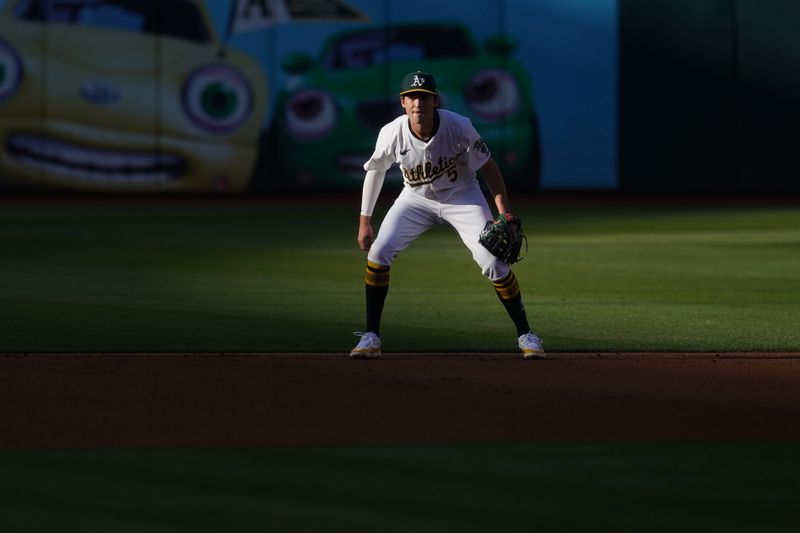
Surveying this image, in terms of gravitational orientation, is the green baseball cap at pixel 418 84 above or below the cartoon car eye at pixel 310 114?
below

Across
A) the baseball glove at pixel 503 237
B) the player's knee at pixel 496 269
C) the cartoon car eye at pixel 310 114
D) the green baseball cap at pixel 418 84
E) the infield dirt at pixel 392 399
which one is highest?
the cartoon car eye at pixel 310 114

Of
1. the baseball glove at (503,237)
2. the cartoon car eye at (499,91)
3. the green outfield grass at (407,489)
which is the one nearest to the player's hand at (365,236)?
the baseball glove at (503,237)

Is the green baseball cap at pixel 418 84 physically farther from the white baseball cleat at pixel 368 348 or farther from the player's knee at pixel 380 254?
the white baseball cleat at pixel 368 348

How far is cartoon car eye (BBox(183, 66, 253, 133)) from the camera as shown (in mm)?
29500

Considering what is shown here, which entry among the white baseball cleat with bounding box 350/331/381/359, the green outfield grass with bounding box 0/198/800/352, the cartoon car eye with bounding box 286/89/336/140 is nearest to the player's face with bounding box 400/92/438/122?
the white baseball cleat with bounding box 350/331/381/359

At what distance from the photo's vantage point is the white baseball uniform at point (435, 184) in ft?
29.0

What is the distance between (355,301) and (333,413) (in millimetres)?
5372

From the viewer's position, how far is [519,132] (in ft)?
97.5

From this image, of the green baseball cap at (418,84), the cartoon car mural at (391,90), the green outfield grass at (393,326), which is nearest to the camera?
the green outfield grass at (393,326)

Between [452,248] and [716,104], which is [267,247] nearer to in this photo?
[452,248]

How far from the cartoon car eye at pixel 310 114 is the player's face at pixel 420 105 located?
21072 mm

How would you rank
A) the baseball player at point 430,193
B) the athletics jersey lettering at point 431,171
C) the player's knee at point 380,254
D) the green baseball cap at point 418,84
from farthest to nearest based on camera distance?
1. the player's knee at point 380,254
2. the athletics jersey lettering at point 431,171
3. the baseball player at point 430,193
4. the green baseball cap at point 418,84

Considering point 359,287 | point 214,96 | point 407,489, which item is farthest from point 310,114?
point 407,489

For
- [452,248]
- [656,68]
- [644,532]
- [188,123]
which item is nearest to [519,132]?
[656,68]
